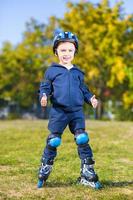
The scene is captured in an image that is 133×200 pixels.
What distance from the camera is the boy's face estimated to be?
633 cm

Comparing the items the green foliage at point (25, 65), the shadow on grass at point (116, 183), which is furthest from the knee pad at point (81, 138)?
the green foliage at point (25, 65)

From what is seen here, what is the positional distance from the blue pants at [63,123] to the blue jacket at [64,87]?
8 cm

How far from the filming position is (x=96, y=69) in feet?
123

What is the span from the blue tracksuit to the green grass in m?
0.55

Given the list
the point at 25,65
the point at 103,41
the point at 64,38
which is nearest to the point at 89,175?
the point at 64,38

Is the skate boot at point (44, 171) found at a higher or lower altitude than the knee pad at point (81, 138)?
lower

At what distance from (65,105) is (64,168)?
207cm

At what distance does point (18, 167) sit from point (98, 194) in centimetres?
243

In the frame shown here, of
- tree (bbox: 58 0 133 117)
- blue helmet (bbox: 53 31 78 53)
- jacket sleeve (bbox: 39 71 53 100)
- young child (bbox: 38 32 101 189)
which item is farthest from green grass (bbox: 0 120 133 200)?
tree (bbox: 58 0 133 117)

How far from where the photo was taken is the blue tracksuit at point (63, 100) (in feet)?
20.2

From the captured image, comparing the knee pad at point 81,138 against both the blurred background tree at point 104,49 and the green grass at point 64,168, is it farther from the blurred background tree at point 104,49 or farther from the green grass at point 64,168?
A: the blurred background tree at point 104,49

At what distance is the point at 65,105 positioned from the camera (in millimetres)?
6156

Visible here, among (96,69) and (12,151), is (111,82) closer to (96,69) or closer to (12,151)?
(96,69)

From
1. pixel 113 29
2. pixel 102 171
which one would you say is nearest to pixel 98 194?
pixel 102 171
